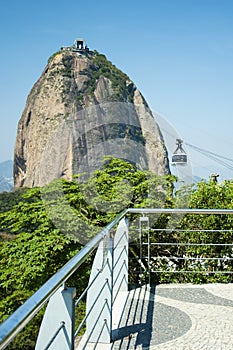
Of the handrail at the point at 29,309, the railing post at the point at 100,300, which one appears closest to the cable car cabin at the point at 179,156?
the railing post at the point at 100,300

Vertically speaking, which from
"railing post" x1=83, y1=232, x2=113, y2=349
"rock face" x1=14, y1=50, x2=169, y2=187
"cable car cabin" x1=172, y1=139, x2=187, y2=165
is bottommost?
"railing post" x1=83, y1=232, x2=113, y2=349

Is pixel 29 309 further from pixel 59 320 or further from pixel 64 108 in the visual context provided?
pixel 64 108

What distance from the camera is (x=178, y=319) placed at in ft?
11.0

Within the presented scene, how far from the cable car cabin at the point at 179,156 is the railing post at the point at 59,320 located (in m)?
5.08

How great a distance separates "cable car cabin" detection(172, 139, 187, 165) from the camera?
21.4 ft

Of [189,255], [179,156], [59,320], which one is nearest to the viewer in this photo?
[59,320]

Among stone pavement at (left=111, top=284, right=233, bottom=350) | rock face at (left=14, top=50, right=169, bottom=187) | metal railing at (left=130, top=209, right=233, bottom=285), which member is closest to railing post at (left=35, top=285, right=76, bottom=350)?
stone pavement at (left=111, top=284, right=233, bottom=350)

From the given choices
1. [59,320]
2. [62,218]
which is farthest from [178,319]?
[62,218]

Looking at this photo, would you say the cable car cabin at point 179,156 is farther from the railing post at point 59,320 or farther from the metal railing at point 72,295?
the railing post at point 59,320

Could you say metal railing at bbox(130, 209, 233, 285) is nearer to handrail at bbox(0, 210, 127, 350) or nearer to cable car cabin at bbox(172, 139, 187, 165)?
cable car cabin at bbox(172, 139, 187, 165)

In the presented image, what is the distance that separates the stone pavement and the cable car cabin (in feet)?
8.43

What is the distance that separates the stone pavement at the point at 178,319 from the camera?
114 inches

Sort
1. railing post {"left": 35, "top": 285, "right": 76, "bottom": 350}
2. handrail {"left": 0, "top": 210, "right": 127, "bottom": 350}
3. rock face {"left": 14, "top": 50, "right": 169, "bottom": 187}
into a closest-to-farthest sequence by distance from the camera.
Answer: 1. handrail {"left": 0, "top": 210, "right": 127, "bottom": 350}
2. railing post {"left": 35, "top": 285, "right": 76, "bottom": 350}
3. rock face {"left": 14, "top": 50, "right": 169, "bottom": 187}

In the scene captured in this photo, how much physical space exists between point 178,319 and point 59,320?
2.00m
